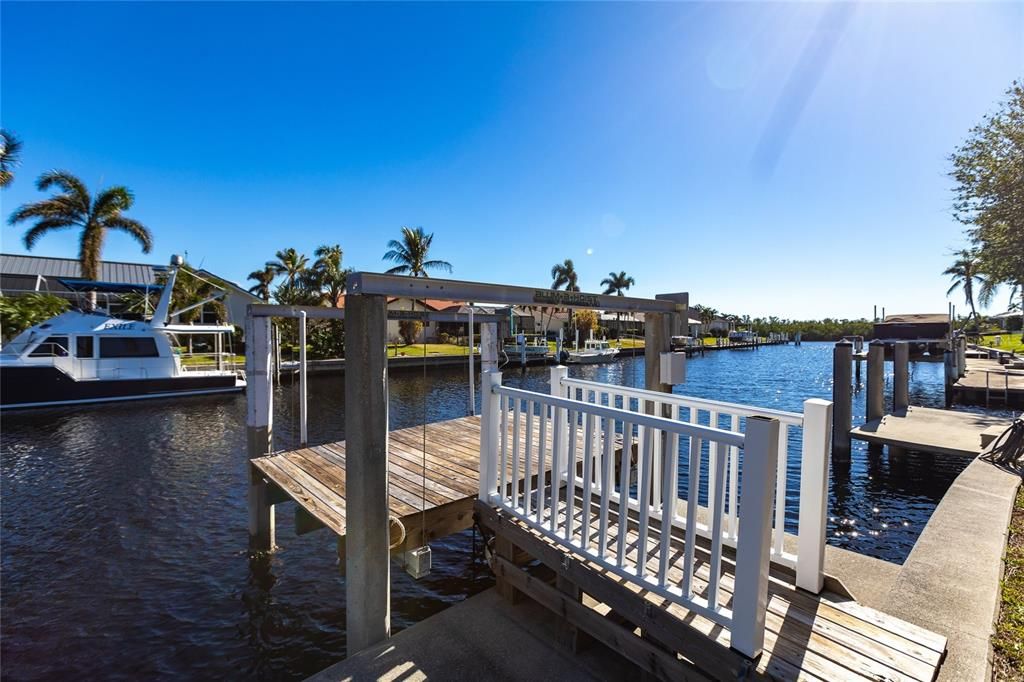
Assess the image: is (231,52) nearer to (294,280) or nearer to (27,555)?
(27,555)

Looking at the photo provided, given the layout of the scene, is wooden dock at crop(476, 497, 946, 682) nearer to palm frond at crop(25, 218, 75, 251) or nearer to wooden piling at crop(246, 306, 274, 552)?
wooden piling at crop(246, 306, 274, 552)

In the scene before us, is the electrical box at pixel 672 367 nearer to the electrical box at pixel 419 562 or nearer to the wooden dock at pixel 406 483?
the wooden dock at pixel 406 483

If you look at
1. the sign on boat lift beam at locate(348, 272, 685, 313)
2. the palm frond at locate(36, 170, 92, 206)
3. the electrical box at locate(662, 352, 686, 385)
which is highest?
the palm frond at locate(36, 170, 92, 206)

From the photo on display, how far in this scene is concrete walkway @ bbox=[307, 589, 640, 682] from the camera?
2.85 m

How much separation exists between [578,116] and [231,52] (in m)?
8.67

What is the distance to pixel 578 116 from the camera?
11.2m

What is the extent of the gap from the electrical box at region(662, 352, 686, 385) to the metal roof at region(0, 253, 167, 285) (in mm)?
41881

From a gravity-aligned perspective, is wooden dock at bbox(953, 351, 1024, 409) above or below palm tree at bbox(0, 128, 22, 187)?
below

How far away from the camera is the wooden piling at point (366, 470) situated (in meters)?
2.87

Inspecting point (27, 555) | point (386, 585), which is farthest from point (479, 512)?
point (27, 555)

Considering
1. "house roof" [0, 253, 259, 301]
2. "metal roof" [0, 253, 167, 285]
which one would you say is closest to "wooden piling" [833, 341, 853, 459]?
"house roof" [0, 253, 259, 301]

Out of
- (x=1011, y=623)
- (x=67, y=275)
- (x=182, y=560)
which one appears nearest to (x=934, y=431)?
(x=1011, y=623)

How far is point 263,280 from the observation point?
1549 inches

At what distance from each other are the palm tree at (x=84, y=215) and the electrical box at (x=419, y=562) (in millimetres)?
23830
